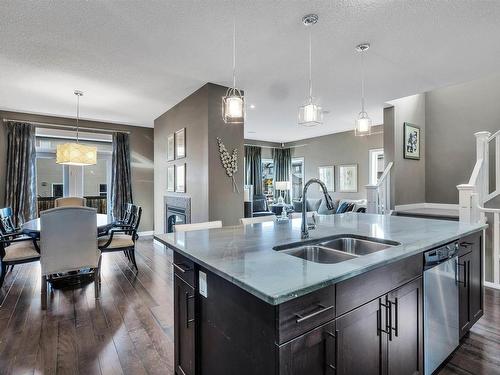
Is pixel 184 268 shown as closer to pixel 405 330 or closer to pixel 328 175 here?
pixel 405 330

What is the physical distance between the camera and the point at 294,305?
103 centimetres

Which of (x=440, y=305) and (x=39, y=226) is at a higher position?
(x=39, y=226)

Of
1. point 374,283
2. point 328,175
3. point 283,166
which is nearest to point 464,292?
point 374,283

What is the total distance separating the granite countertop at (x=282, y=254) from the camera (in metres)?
1.06

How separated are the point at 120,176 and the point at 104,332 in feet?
A: 14.6

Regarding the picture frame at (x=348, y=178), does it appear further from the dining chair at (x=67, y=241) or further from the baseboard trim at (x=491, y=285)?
the dining chair at (x=67, y=241)

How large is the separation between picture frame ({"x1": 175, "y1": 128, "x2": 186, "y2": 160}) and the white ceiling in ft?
1.84

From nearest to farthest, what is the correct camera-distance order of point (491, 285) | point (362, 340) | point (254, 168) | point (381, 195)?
point (362, 340) → point (491, 285) → point (381, 195) → point (254, 168)

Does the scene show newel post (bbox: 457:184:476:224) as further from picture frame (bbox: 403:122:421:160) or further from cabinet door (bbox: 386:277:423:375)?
cabinet door (bbox: 386:277:423:375)

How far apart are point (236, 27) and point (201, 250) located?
1995mm

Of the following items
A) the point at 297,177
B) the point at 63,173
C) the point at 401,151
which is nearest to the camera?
the point at 401,151

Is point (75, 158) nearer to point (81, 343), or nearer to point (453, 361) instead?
point (81, 343)

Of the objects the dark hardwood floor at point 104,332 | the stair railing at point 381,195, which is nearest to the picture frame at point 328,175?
the stair railing at point 381,195

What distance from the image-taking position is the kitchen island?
1.04 metres
